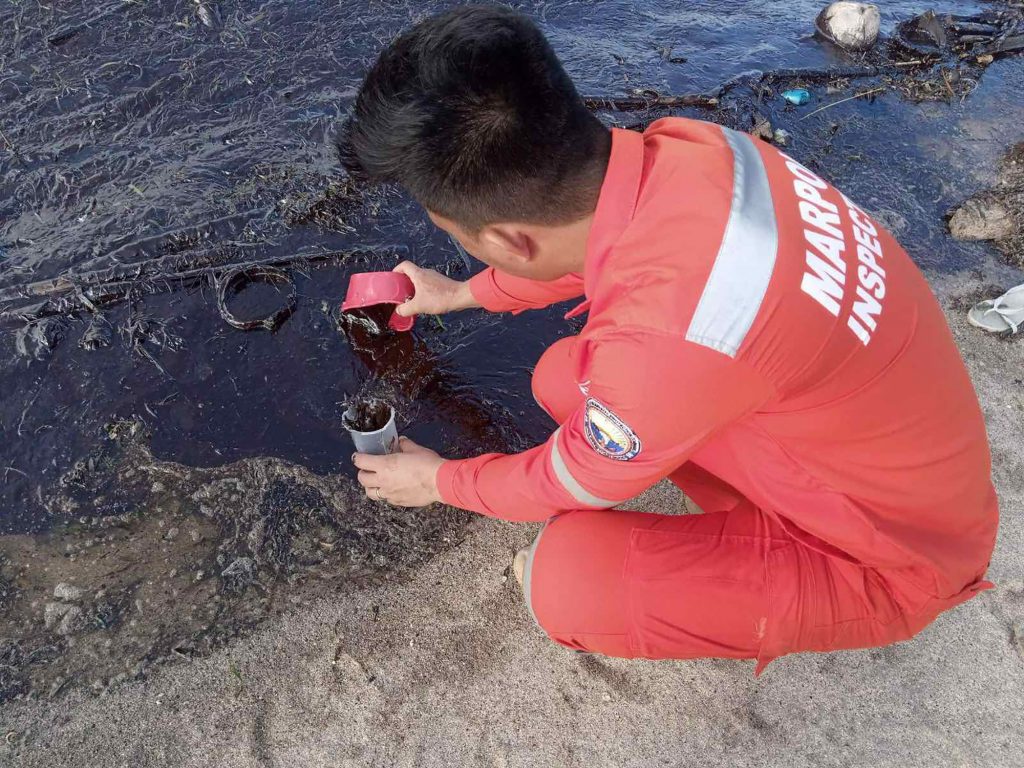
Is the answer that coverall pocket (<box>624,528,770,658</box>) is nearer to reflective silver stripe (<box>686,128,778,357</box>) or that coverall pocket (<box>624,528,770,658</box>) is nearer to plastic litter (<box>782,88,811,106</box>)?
reflective silver stripe (<box>686,128,778,357</box>)

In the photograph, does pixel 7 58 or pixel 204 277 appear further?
pixel 7 58

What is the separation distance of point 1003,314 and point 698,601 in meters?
2.21

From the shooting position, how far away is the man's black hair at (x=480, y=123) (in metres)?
1.26

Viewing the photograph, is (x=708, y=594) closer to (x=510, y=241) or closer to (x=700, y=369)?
(x=700, y=369)

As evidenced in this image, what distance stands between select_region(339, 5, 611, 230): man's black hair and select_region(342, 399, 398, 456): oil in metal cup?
860 mm

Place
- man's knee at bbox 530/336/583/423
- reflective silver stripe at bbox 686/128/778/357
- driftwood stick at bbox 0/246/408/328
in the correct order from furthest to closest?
1. driftwood stick at bbox 0/246/408/328
2. man's knee at bbox 530/336/583/423
3. reflective silver stripe at bbox 686/128/778/357

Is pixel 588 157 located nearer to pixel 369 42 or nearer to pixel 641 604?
pixel 641 604

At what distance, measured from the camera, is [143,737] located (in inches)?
70.1

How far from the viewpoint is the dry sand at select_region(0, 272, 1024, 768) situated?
70.5 inches

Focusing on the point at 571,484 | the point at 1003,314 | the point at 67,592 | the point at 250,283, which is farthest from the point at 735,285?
the point at 1003,314

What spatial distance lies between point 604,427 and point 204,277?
7.04 feet

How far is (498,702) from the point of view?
1894 mm

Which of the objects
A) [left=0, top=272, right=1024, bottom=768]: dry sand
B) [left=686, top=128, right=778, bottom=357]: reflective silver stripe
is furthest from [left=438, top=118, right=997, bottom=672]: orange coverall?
[left=0, top=272, right=1024, bottom=768]: dry sand

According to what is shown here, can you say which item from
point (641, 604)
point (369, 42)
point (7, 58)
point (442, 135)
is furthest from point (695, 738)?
point (7, 58)
